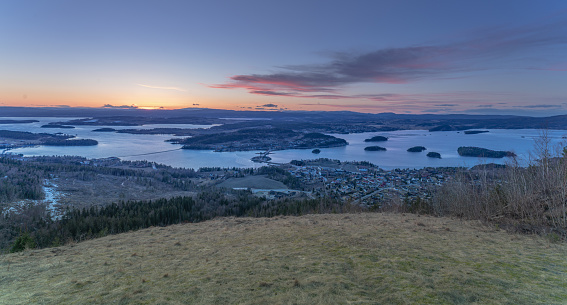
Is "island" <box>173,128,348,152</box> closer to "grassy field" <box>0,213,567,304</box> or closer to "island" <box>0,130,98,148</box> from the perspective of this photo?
"island" <box>0,130,98,148</box>

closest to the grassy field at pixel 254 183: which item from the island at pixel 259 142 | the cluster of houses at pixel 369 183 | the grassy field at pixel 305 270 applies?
the cluster of houses at pixel 369 183

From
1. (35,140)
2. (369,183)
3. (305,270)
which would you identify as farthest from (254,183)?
(35,140)

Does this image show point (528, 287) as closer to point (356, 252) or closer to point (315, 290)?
point (356, 252)

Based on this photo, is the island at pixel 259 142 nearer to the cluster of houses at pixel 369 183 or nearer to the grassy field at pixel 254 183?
the cluster of houses at pixel 369 183

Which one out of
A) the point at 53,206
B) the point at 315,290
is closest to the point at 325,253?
the point at 315,290

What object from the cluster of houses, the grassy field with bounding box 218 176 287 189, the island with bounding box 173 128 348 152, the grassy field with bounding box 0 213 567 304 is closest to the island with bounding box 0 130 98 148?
the island with bounding box 173 128 348 152
